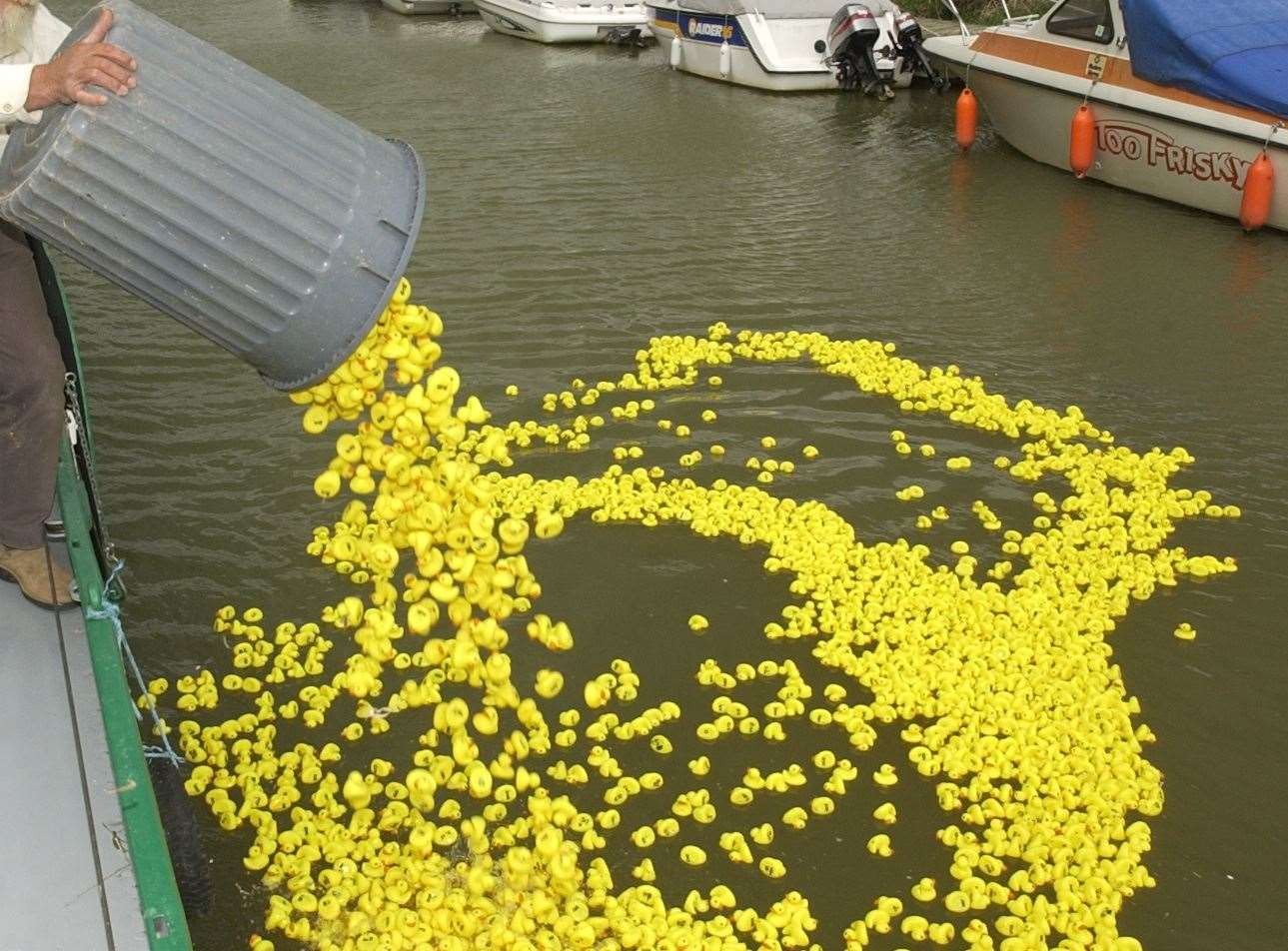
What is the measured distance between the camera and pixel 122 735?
11.8ft

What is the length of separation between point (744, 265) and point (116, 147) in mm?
6869

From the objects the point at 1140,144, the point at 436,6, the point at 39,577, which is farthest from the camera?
the point at 436,6

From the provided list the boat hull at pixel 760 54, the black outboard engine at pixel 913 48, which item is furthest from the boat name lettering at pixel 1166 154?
the boat hull at pixel 760 54

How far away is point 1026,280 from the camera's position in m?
9.55

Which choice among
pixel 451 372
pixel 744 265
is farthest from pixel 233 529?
pixel 744 265

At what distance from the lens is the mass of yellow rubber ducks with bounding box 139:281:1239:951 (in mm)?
4121

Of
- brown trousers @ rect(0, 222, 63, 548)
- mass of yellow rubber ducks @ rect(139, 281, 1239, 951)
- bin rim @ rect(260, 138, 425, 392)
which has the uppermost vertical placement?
bin rim @ rect(260, 138, 425, 392)

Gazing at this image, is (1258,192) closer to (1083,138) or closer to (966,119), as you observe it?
(1083,138)

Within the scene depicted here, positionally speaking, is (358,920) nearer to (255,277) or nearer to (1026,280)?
(255,277)

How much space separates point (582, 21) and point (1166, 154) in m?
10.8

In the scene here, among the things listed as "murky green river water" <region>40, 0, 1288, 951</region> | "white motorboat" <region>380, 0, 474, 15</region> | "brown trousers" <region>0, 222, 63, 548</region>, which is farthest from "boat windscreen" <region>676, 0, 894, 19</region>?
"brown trousers" <region>0, 222, 63, 548</region>

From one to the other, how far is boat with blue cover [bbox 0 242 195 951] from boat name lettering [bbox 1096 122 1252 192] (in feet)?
30.2

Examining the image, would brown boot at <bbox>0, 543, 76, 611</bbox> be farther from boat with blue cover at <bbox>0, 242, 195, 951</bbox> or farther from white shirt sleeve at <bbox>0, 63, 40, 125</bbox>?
white shirt sleeve at <bbox>0, 63, 40, 125</bbox>

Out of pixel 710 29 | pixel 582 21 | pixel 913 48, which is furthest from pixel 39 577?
pixel 582 21
